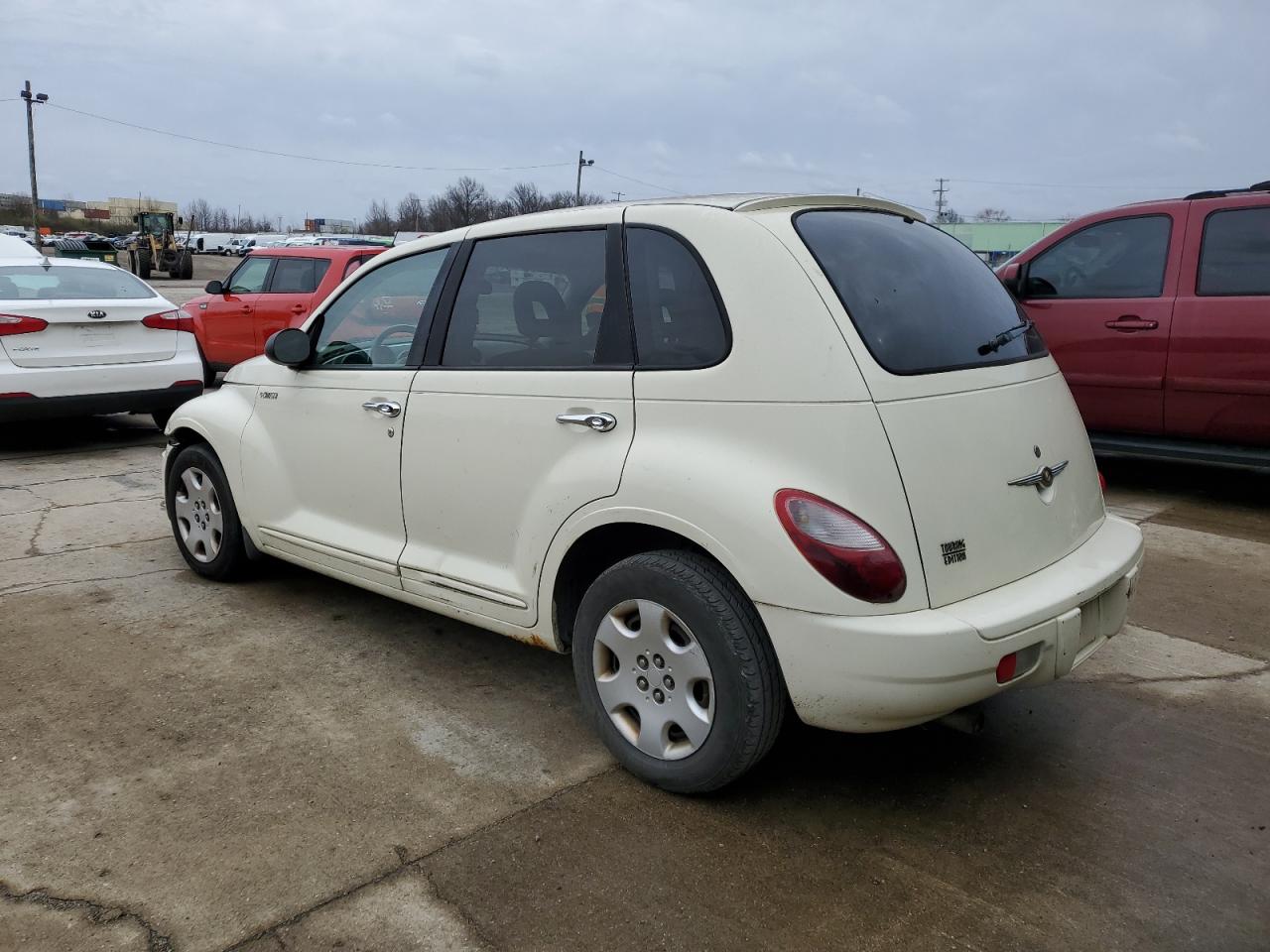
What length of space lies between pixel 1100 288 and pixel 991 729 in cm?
440

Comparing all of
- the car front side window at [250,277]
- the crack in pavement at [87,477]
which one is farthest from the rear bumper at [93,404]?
the car front side window at [250,277]

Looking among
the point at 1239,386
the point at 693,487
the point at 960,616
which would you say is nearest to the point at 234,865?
the point at 693,487

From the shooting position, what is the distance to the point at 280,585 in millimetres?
4988

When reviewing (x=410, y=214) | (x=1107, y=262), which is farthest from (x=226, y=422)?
(x=410, y=214)

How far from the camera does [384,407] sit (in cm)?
381

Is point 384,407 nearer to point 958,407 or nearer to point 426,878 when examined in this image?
point 426,878

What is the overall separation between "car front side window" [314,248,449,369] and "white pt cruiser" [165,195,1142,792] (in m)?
0.03

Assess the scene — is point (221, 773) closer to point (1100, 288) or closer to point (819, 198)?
point (819, 198)

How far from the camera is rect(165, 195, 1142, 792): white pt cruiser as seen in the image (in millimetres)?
2641

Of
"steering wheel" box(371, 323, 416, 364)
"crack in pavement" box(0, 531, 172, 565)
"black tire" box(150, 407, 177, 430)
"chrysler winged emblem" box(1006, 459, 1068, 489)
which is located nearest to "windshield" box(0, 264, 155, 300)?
"black tire" box(150, 407, 177, 430)

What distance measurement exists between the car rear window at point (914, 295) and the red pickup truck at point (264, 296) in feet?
25.5

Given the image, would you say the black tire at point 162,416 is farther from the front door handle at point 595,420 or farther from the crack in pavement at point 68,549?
the front door handle at point 595,420

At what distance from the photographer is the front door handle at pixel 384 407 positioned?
3.78m

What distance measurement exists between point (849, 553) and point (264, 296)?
983cm
